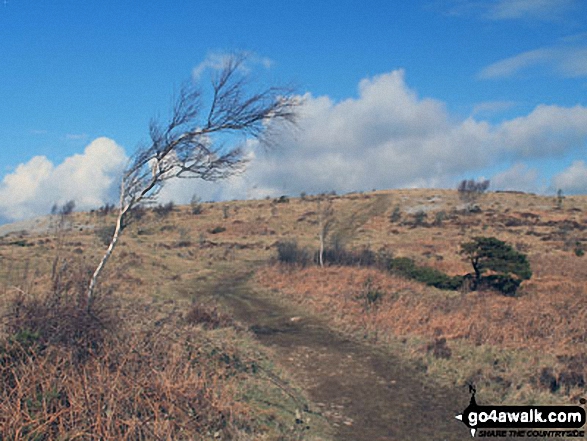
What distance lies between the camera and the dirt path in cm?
639

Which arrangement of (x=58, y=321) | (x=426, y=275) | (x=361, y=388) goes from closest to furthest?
(x=58, y=321) < (x=361, y=388) < (x=426, y=275)

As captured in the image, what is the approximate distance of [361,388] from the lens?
8078mm

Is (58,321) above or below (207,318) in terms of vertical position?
above

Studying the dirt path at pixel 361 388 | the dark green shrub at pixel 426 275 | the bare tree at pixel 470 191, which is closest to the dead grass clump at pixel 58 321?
the dirt path at pixel 361 388

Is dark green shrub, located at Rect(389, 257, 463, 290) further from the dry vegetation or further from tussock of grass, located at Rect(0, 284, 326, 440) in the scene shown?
tussock of grass, located at Rect(0, 284, 326, 440)

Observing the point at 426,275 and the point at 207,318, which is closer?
the point at 207,318

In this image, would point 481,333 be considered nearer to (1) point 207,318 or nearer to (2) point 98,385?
(1) point 207,318

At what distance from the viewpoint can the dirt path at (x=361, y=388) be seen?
6.39 m

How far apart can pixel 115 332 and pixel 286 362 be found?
3778 millimetres

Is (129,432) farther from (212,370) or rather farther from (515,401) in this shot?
(515,401)

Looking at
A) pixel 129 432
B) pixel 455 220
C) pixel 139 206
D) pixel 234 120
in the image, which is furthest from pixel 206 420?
pixel 455 220

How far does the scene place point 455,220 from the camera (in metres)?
53.9

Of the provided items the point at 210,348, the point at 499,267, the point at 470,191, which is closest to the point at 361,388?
the point at 210,348

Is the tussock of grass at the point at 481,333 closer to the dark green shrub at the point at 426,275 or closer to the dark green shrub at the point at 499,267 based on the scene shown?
the dark green shrub at the point at 499,267
